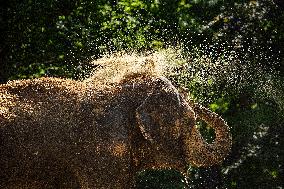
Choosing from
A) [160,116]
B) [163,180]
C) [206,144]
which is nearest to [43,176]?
[160,116]

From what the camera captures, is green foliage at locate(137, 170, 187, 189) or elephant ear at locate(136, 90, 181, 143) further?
Result: green foliage at locate(137, 170, 187, 189)

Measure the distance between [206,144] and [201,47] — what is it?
3.26m

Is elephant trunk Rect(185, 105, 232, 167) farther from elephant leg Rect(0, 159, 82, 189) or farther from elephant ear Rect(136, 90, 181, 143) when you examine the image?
elephant leg Rect(0, 159, 82, 189)

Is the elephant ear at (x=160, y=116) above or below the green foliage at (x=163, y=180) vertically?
below

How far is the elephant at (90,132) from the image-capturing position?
6.15 ft

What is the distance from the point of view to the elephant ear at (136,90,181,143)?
197 centimetres

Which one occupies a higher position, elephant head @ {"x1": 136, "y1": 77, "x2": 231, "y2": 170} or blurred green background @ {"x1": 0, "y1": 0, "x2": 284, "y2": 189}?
blurred green background @ {"x1": 0, "y1": 0, "x2": 284, "y2": 189}

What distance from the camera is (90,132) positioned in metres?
1.91

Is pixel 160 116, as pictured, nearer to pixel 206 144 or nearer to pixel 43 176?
pixel 206 144

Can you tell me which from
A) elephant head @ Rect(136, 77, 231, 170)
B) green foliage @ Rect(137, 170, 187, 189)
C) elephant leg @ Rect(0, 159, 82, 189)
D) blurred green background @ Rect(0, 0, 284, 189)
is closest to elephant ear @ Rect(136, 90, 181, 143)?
elephant head @ Rect(136, 77, 231, 170)

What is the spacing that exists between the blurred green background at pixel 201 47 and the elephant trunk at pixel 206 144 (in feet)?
7.58

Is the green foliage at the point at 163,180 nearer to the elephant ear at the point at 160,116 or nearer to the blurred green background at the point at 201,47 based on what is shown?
the blurred green background at the point at 201,47

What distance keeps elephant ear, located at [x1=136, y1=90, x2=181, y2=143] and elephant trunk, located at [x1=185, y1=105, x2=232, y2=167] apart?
0.25 ft

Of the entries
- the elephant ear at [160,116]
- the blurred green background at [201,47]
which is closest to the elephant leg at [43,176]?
the elephant ear at [160,116]
